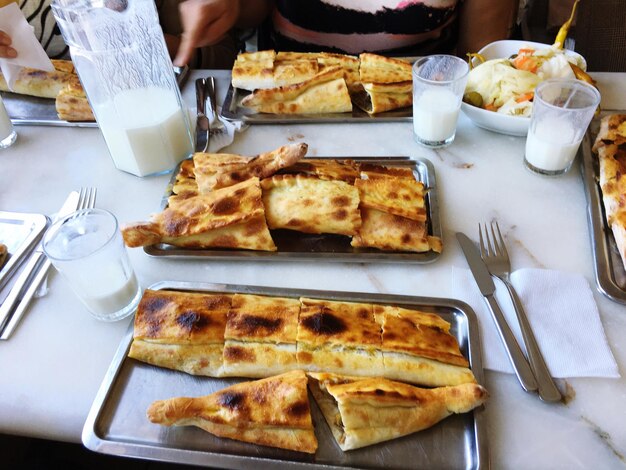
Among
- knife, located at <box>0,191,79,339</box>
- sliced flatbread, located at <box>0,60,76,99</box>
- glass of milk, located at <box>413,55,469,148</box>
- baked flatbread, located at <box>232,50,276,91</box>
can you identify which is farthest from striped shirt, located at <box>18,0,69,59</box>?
glass of milk, located at <box>413,55,469,148</box>

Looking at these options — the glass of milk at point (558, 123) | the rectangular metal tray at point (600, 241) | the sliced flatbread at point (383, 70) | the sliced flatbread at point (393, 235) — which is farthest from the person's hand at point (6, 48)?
the rectangular metal tray at point (600, 241)

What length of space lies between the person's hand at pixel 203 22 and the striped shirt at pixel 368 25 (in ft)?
0.80

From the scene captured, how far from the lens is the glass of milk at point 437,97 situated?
1.29 m

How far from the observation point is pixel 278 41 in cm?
188

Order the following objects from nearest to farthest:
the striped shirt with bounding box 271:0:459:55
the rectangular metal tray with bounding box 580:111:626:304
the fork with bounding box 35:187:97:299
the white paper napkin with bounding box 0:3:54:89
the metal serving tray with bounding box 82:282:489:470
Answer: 1. the metal serving tray with bounding box 82:282:489:470
2. the rectangular metal tray with bounding box 580:111:626:304
3. the fork with bounding box 35:187:97:299
4. the white paper napkin with bounding box 0:3:54:89
5. the striped shirt with bounding box 271:0:459:55

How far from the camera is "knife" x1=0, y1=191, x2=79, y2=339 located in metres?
0.98

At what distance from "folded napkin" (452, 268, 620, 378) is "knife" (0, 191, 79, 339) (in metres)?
0.86

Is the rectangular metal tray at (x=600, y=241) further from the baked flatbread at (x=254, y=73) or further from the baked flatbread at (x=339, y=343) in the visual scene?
the baked flatbread at (x=254, y=73)

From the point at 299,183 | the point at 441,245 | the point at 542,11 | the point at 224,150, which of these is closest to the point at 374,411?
the point at 441,245

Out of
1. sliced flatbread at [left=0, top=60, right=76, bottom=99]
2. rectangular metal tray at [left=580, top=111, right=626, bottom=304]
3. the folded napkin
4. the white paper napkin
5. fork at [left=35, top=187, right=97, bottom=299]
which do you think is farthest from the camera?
sliced flatbread at [left=0, top=60, right=76, bottom=99]

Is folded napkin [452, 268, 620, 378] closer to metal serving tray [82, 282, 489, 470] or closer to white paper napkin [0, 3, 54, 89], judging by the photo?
metal serving tray [82, 282, 489, 470]

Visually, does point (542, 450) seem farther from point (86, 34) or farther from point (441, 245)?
point (86, 34)

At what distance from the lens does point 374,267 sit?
1.05m

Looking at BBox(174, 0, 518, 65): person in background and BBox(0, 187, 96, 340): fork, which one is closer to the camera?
BBox(0, 187, 96, 340): fork
